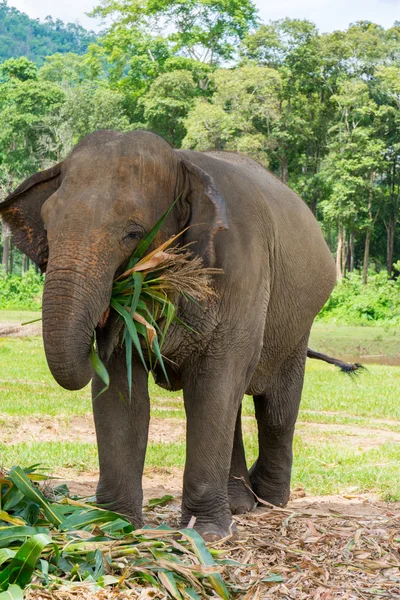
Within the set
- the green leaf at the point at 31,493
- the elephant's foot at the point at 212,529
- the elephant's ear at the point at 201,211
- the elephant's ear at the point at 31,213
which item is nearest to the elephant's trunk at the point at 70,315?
the green leaf at the point at 31,493

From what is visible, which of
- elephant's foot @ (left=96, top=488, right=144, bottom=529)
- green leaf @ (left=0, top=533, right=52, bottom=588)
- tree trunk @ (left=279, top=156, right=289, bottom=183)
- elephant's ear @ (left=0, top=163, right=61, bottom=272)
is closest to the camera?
green leaf @ (left=0, top=533, right=52, bottom=588)

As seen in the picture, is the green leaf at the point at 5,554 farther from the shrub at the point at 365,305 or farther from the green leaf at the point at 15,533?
the shrub at the point at 365,305

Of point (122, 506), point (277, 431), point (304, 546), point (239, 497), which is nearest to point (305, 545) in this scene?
point (304, 546)

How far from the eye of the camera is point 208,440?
5.30 meters

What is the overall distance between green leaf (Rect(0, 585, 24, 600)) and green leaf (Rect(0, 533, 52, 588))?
16cm

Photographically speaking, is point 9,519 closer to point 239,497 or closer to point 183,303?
point 183,303

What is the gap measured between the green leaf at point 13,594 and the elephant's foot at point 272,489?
3.35 metres

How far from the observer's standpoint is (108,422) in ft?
17.5

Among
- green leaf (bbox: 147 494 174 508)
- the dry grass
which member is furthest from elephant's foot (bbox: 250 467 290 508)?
green leaf (bbox: 147 494 174 508)

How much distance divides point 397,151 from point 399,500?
4350 centimetres

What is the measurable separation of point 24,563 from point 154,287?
1.50 metres

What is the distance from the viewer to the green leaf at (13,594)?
3656 mm

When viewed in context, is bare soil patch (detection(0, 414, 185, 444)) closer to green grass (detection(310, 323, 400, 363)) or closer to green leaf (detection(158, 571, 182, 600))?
green leaf (detection(158, 571, 182, 600))

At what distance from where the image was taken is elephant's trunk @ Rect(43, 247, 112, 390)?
168 inches
